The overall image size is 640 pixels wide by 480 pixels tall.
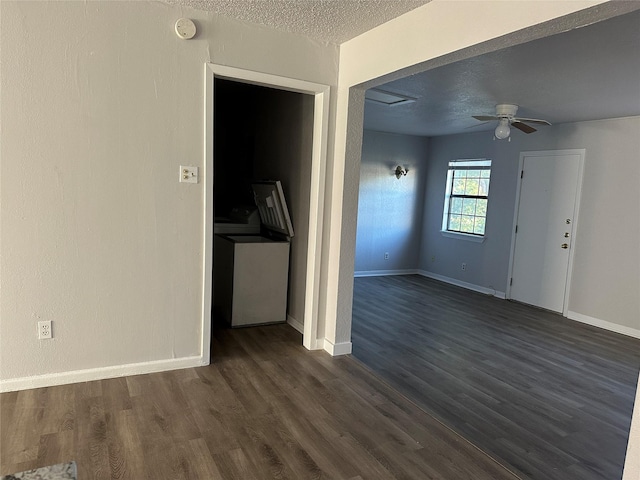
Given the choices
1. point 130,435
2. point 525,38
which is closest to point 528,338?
point 525,38

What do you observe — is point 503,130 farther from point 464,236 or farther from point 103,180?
point 103,180

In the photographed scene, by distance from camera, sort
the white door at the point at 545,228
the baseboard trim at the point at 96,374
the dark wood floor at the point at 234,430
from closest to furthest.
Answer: the dark wood floor at the point at 234,430 < the baseboard trim at the point at 96,374 < the white door at the point at 545,228

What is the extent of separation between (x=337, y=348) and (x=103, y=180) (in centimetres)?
207

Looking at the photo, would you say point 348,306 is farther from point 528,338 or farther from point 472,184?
point 472,184

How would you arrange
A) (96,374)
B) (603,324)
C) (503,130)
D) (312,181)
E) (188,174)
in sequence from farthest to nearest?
1. (603,324)
2. (503,130)
3. (312,181)
4. (188,174)
5. (96,374)

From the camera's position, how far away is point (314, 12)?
2.66m

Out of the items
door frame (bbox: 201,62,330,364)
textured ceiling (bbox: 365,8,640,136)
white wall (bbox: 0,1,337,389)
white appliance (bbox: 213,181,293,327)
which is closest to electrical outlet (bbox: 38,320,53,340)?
white wall (bbox: 0,1,337,389)

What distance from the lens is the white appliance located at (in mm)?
3865

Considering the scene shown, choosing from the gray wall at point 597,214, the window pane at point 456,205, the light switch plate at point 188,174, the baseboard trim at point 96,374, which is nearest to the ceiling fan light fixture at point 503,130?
the gray wall at point 597,214

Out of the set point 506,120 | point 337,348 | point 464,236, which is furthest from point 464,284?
point 337,348

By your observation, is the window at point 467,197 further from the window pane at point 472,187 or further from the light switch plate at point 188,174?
the light switch plate at point 188,174

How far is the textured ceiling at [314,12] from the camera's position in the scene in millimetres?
2508

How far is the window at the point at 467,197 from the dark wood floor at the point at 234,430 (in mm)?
4414

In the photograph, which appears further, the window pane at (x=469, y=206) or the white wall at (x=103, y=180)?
the window pane at (x=469, y=206)
